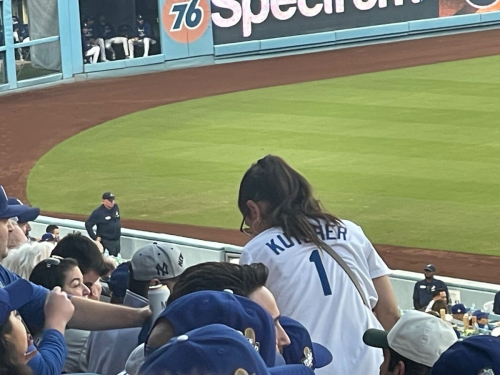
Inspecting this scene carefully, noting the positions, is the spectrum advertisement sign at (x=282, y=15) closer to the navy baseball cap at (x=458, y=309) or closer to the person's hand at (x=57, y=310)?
the navy baseball cap at (x=458, y=309)

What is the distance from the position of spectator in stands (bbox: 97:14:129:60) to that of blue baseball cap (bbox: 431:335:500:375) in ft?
72.1

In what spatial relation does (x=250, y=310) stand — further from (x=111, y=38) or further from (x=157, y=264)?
(x=111, y=38)

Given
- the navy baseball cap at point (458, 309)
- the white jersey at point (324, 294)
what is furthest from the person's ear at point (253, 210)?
the navy baseball cap at point (458, 309)

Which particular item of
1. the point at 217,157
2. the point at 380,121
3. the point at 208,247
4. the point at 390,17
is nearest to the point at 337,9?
the point at 390,17

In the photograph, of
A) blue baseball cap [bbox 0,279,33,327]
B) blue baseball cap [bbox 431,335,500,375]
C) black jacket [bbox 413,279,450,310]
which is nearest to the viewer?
blue baseball cap [bbox 431,335,500,375]

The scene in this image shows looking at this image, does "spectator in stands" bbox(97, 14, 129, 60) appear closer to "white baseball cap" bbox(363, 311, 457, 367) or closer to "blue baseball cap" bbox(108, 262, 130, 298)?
"blue baseball cap" bbox(108, 262, 130, 298)

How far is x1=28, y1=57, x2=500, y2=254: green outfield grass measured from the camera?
12945 millimetres

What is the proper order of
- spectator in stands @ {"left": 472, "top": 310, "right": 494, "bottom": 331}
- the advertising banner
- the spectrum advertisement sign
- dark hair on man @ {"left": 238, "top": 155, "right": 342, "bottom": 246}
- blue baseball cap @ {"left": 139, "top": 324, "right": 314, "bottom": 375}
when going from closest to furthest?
blue baseball cap @ {"left": 139, "top": 324, "right": 314, "bottom": 375}, dark hair on man @ {"left": 238, "top": 155, "right": 342, "bottom": 246}, spectator in stands @ {"left": 472, "top": 310, "right": 494, "bottom": 331}, the spectrum advertisement sign, the advertising banner

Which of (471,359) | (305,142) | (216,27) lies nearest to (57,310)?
(471,359)

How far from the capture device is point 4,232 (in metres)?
3.85

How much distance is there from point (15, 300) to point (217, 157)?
1367 cm

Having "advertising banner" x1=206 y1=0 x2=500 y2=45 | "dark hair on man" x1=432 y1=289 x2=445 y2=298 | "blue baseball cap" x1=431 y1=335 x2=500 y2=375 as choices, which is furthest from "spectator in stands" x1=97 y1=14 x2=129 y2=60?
"blue baseball cap" x1=431 y1=335 x2=500 y2=375

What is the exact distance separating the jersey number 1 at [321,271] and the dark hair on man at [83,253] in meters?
1.26

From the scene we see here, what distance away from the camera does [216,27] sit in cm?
2453
